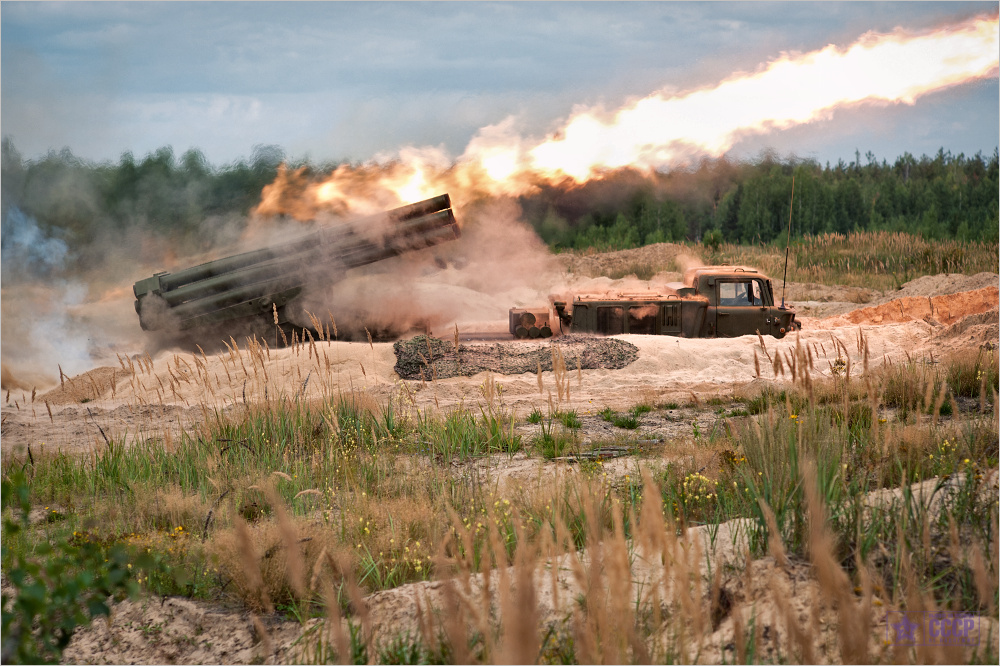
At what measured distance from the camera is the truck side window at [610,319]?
40.7 feet

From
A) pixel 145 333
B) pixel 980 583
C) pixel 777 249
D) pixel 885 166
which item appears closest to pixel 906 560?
pixel 980 583

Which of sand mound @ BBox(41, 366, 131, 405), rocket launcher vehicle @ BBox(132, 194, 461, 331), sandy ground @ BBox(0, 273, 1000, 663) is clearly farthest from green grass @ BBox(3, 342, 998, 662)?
rocket launcher vehicle @ BBox(132, 194, 461, 331)

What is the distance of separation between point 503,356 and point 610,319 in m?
2.59

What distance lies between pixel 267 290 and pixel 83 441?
6.61 metres

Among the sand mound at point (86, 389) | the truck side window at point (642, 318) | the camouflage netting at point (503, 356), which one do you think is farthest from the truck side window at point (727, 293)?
Result: the sand mound at point (86, 389)

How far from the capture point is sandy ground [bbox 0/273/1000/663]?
3.46m

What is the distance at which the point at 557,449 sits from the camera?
6316 millimetres

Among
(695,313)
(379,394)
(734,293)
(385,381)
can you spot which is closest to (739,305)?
(734,293)

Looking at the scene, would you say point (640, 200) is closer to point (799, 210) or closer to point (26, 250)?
point (799, 210)

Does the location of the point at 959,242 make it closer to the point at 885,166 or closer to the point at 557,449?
the point at 885,166

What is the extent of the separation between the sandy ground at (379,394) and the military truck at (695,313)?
72 centimetres

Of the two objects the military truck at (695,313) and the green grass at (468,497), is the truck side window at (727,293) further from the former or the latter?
the green grass at (468,497)

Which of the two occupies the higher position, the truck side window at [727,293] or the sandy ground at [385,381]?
the truck side window at [727,293]

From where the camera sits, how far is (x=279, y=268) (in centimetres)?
1372
